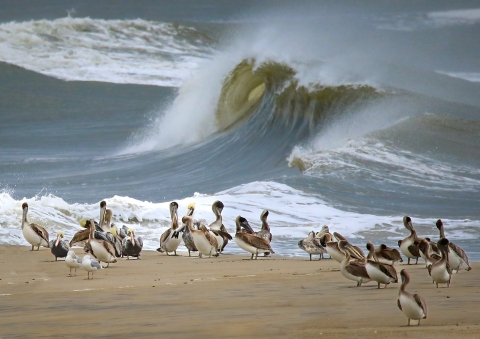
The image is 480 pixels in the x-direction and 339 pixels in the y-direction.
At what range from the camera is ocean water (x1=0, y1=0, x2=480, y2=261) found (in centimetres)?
1666

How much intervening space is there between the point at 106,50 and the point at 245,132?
28.5 meters

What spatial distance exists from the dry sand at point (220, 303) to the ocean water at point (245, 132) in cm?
313

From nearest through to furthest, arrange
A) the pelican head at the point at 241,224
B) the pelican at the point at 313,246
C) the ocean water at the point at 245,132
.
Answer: the pelican at the point at 313,246, the pelican head at the point at 241,224, the ocean water at the point at 245,132

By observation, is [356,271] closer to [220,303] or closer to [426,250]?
[220,303]

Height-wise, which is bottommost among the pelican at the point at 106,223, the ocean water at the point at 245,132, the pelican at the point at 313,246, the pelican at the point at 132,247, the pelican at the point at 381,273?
the pelican at the point at 381,273

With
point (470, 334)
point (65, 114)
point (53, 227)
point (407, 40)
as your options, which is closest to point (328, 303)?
point (470, 334)

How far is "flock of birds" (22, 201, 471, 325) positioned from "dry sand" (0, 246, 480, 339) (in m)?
0.17

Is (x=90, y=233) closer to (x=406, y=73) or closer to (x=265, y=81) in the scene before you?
(x=265, y=81)

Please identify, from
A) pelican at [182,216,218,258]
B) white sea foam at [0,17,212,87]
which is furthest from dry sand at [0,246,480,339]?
white sea foam at [0,17,212,87]

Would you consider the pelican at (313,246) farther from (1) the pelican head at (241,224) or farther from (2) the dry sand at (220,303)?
(1) the pelican head at (241,224)

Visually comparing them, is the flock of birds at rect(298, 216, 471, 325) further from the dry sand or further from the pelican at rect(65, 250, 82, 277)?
the pelican at rect(65, 250, 82, 277)

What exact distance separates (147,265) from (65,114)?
3184cm

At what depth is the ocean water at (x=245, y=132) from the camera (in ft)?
54.6

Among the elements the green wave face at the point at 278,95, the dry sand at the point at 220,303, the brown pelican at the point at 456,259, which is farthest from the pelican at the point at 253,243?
the green wave face at the point at 278,95
